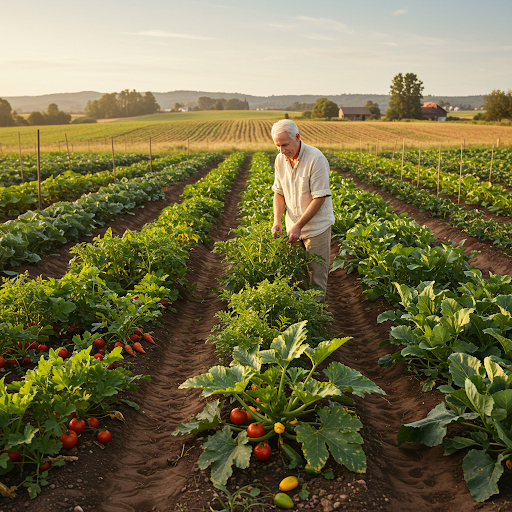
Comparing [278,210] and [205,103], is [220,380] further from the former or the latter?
[205,103]

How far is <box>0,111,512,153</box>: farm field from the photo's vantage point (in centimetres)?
4222

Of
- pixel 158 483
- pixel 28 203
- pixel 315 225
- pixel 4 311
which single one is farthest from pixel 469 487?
pixel 28 203

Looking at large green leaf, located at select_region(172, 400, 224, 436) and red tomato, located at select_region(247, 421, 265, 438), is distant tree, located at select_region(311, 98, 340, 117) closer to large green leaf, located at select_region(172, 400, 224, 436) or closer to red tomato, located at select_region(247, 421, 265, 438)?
large green leaf, located at select_region(172, 400, 224, 436)

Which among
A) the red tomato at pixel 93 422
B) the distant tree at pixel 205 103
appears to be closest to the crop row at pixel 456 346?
the red tomato at pixel 93 422

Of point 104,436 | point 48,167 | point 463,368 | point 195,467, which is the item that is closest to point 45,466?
point 104,436

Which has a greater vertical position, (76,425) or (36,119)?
(36,119)

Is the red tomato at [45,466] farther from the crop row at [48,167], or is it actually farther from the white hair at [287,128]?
the crop row at [48,167]

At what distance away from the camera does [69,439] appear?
9.52 ft

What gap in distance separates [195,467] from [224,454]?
27cm

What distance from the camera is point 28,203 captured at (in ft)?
40.2

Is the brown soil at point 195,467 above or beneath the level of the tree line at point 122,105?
beneath

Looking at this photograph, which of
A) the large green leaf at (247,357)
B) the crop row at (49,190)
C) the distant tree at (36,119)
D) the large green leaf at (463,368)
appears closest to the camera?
the large green leaf at (463,368)

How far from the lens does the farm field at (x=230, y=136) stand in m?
42.2

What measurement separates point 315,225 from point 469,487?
3.10 m
